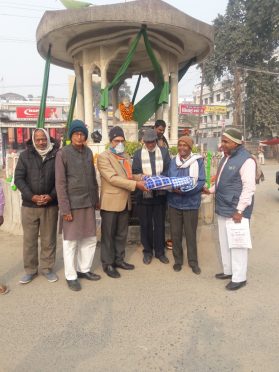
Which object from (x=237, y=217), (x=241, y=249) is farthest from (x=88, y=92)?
(x=241, y=249)

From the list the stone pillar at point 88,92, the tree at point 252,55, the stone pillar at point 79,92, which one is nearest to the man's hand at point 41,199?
the stone pillar at point 88,92

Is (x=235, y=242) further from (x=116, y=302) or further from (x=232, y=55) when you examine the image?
(x=232, y=55)

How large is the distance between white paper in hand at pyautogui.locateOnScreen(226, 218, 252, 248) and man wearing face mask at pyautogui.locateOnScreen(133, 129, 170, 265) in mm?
995

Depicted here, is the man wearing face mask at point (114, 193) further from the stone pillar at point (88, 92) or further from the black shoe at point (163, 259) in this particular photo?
the stone pillar at point (88, 92)

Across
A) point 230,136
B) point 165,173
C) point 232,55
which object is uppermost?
point 232,55

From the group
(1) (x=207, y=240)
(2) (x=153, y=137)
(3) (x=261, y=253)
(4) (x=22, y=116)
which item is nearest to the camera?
(2) (x=153, y=137)

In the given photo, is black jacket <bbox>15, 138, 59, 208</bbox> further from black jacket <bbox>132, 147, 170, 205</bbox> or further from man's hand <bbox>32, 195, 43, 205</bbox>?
black jacket <bbox>132, 147, 170, 205</bbox>

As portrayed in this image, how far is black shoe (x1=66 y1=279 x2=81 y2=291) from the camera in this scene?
3396mm

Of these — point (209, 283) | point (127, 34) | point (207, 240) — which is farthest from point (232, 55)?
point (209, 283)

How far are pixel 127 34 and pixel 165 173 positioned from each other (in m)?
4.03

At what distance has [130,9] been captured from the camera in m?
5.76

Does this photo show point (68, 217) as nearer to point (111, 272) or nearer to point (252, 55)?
point (111, 272)

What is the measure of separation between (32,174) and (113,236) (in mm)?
1150

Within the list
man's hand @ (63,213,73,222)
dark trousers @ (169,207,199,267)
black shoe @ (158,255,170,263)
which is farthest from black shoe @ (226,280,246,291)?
man's hand @ (63,213,73,222)
